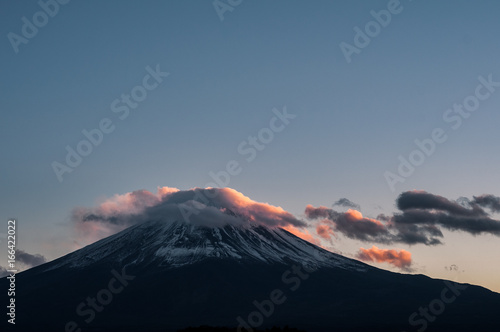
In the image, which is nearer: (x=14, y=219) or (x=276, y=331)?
(x=14, y=219)

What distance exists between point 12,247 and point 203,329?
29185mm

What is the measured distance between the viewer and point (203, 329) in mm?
90500

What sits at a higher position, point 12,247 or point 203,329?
point 12,247

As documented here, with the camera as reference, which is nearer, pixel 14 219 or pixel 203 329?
pixel 14 219

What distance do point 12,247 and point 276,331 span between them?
1548 inches

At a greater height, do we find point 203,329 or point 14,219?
point 14,219

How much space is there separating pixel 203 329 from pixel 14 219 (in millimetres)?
30797

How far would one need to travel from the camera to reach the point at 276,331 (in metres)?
91.8

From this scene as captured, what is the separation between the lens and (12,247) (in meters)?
83.8

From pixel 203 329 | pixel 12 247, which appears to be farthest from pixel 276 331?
pixel 12 247

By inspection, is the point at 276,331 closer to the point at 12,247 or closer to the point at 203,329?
the point at 203,329

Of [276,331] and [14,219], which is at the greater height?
[14,219]

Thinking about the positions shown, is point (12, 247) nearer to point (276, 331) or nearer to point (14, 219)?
point (14, 219)

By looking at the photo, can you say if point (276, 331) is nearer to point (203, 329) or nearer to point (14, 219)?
point (203, 329)
